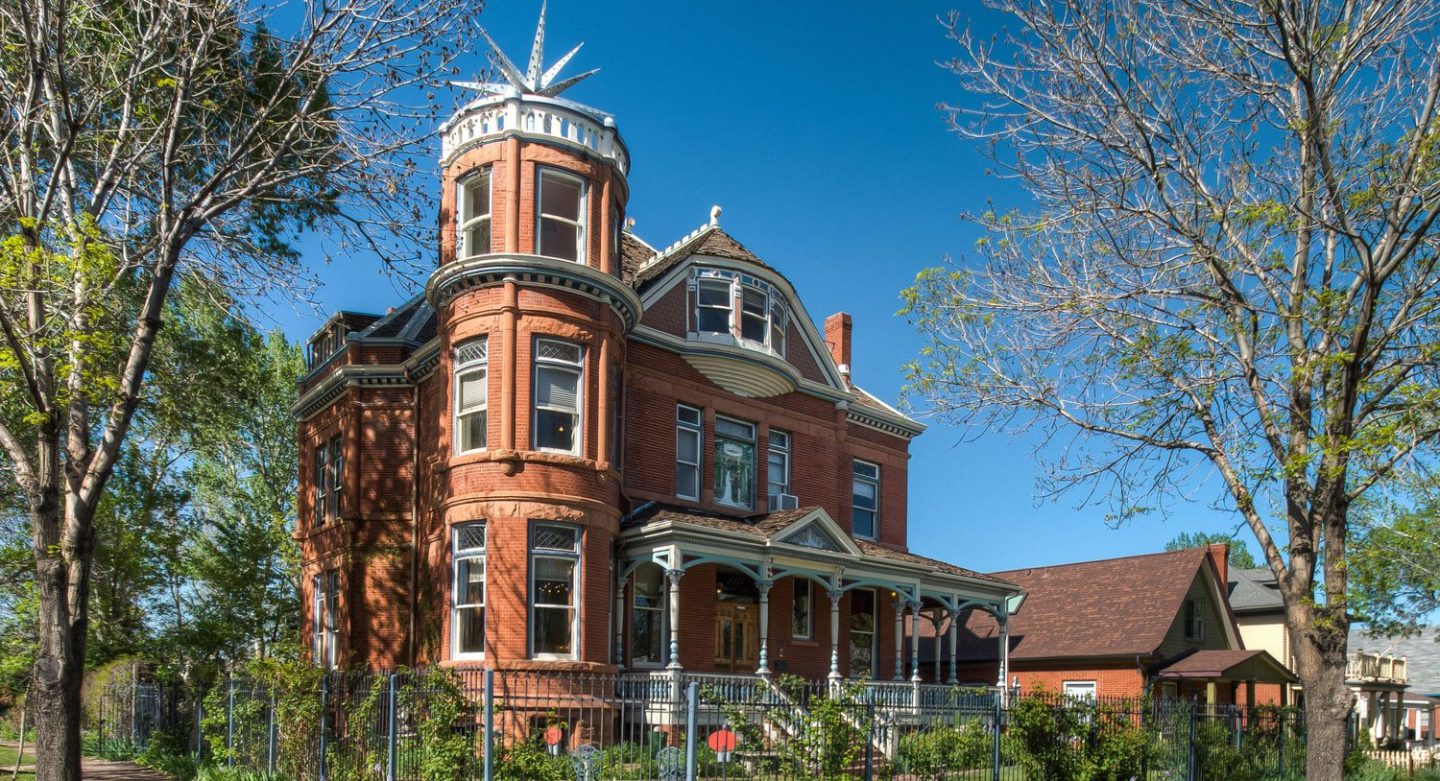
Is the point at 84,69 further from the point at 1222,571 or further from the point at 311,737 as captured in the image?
the point at 1222,571

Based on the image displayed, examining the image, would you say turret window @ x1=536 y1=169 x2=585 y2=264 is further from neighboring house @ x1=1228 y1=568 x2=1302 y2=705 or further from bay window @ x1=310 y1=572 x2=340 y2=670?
neighboring house @ x1=1228 y1=568 x2=1302 y2=705

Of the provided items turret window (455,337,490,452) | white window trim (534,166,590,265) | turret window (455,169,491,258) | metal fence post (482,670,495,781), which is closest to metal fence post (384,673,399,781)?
metal fence post (482,670,495,781)

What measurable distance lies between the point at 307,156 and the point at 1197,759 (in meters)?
17.4

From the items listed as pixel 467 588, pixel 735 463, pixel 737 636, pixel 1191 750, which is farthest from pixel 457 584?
pixel 1191 750

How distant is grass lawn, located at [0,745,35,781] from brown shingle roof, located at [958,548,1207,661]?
2370cm

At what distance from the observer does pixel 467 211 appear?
22328 mm

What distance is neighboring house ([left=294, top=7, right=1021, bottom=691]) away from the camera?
20.8 metres

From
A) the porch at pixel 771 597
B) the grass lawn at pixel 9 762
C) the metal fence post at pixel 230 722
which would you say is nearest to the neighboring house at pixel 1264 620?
the porch at pixel 771 597

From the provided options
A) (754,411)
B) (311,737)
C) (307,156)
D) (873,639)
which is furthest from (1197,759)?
(307,156)

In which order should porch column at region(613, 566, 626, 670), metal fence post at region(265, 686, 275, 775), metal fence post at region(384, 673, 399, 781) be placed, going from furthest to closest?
porch column at region(613, 566, 626, 670) < metal fence post at region(265, 686, 275, 775) < metal fence post at region(384, 673, 399, 781)

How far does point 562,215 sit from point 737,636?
9.75 m

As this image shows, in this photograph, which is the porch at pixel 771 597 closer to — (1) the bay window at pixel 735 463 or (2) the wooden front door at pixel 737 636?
(2) the wooden front door at pixel 737 636

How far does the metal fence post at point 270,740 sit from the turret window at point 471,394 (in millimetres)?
5498

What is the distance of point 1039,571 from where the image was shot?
127 feet
